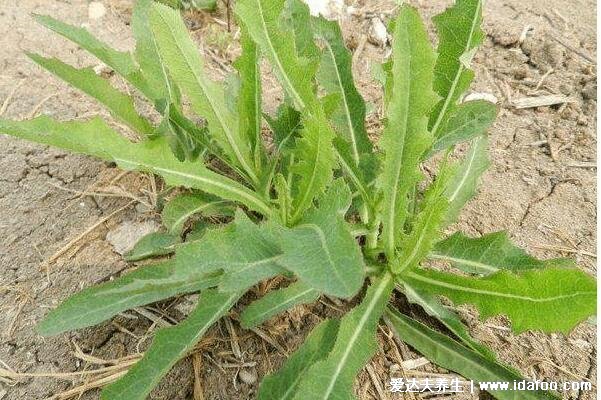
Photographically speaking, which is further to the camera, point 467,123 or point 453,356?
point 467,123

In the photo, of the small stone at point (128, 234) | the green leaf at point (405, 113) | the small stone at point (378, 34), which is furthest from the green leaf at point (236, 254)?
the small stone at point (378, 34)

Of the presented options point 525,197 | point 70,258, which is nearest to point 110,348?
point 70,258

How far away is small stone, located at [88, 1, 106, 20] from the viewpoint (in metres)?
2.34

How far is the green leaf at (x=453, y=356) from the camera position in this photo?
1.43m

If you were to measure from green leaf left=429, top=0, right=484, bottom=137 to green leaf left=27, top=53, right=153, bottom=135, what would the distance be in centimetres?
82

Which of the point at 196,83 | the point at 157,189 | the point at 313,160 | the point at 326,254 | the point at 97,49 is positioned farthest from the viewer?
the point at 157,189

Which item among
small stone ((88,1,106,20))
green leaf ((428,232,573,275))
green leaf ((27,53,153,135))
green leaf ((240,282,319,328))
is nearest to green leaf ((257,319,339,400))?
green leaf ((240,282,319,328))

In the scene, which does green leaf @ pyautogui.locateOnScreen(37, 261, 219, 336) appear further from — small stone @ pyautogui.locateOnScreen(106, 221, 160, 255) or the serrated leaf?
the serrated leaf

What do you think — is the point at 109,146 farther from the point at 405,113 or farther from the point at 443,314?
the point at 443,314

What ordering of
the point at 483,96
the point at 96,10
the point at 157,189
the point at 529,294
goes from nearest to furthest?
→ the point at 529,294, the point at 157,189, the point at 483,96, the point at 96,10

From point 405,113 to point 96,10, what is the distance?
1552 mm

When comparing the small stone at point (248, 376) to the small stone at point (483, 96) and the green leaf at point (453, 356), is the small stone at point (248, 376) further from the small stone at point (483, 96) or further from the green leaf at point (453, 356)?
the small stone at point (483, 96)

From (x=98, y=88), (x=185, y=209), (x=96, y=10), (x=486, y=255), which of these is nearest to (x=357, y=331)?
(x=486, y=255)

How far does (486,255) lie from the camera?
5.09ft
